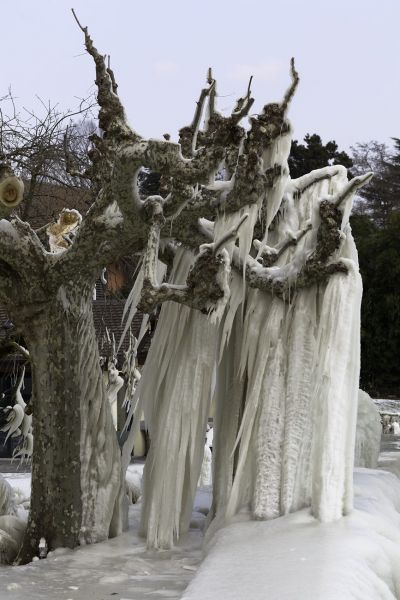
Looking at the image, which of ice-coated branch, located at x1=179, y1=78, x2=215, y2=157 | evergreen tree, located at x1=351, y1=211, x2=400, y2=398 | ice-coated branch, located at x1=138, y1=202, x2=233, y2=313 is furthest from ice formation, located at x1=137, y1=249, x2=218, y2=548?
evergreen tree, located at x1=351, y1=211, x2=400, y2=398

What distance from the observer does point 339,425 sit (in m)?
6.52

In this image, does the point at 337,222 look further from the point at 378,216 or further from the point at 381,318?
the point at 378,216

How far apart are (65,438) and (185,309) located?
140cm

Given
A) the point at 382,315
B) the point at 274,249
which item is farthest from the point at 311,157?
the point at 274,249

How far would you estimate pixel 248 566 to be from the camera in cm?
520

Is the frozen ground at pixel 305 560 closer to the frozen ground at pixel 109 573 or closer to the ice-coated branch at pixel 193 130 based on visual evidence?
the frozen ground at pixel 109 573

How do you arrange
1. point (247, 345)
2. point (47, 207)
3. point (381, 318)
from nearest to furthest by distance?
point (247, 345) < point (47, 207) < point (381, 318)

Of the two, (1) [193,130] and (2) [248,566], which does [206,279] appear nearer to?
(1) [193,130]

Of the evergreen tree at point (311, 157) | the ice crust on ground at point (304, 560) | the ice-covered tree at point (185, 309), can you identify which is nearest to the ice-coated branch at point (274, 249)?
the ice-covered tree at point (185, 309)

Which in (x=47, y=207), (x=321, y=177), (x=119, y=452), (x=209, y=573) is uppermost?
(x=47, y=207)

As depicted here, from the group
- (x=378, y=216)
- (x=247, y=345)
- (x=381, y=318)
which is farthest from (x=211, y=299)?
(x=378, y=216)

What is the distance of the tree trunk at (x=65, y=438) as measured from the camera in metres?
7.39

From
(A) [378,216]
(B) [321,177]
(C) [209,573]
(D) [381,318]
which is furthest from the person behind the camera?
(A) [378,216]

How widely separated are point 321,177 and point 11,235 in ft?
8.73
